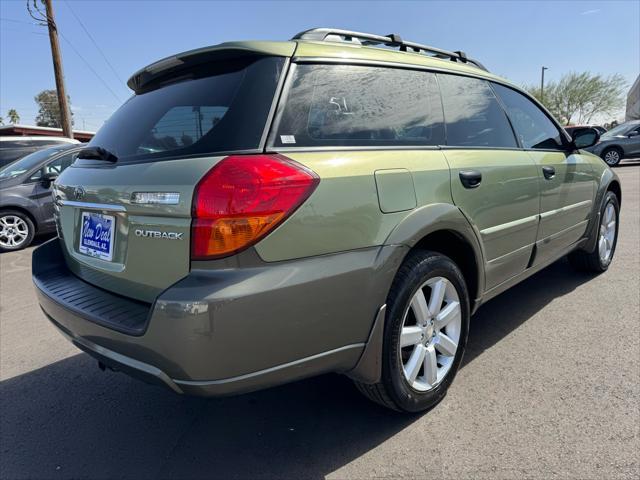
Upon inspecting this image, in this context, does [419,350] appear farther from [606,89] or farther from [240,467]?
[606,89]

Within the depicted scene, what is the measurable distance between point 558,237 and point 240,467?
2.87m

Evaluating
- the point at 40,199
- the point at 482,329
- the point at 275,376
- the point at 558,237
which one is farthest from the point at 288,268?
the point at 40,199

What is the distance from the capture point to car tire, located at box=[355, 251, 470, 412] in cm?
206

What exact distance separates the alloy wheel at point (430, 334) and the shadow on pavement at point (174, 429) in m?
0.28

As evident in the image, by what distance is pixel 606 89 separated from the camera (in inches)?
1796

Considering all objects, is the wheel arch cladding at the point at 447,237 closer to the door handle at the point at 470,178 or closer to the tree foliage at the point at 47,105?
the door handle at the point at 470,178

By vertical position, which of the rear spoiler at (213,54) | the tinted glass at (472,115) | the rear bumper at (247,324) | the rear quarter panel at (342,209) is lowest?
the rear bumper at (247,324)

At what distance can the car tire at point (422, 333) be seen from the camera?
206 centimetres

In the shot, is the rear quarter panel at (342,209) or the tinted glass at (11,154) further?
the tinted glass at (11,154)

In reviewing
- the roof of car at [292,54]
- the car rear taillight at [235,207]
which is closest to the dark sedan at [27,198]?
A: the roof of car at [292,54]

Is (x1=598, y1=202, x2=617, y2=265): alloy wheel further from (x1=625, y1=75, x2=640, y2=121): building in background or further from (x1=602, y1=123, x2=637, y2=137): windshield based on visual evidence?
(x1=625, y1=75, x2=640, y2=121): building in background

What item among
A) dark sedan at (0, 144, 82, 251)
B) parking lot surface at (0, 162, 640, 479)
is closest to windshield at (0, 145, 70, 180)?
dark sedan at (0, 144, 82, 251)

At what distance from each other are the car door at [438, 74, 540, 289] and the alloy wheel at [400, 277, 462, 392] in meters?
0.41

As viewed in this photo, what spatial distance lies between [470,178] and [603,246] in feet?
9.29
